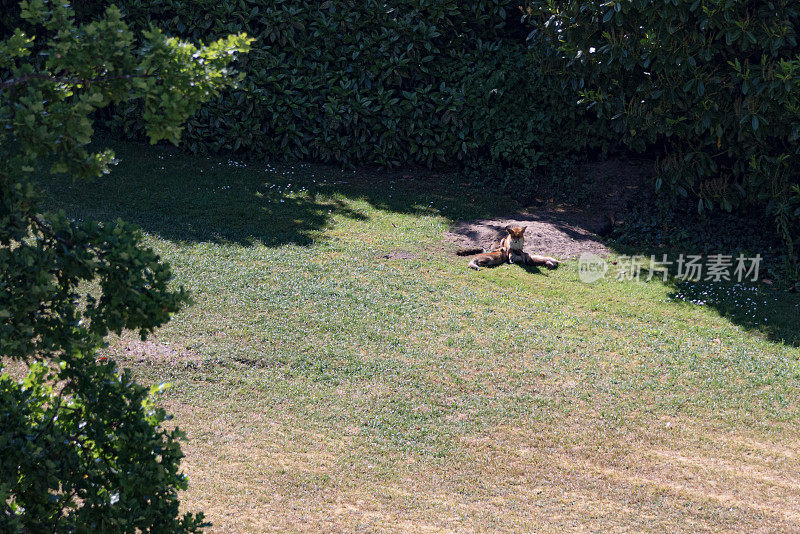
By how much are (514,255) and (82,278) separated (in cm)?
643

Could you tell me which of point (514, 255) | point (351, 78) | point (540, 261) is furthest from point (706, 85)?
point (351, 78)

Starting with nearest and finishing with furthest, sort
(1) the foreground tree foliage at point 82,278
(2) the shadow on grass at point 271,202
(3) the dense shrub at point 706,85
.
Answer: (1) the foreground tree foliage at point 82,278 < (2) the shadow on grass at point 271,202 < (3) the dense shrub at point 706,85

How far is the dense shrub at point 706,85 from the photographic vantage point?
846 cm

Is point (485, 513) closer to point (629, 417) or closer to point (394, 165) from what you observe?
point (629, 417)

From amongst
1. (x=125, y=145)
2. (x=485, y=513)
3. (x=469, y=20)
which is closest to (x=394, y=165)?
(x=469, y=20)

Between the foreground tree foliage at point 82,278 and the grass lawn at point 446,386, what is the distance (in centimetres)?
121

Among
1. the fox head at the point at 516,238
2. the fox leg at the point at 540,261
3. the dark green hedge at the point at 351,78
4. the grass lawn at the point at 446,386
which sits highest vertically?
the dark green hedge at the point at 351,78

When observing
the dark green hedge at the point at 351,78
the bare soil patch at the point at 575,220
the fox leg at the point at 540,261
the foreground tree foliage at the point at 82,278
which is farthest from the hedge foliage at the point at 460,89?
the foreground tree foliage at the point at 82,278

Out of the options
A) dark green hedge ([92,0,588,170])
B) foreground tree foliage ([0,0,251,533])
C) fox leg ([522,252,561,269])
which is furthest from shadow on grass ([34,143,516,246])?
foreground tree foliage ([0,0,251,533])

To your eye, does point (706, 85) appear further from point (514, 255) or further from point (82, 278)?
point (82, 278)

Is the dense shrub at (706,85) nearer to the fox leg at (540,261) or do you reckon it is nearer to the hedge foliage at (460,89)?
the hedge foliage at (460,89)

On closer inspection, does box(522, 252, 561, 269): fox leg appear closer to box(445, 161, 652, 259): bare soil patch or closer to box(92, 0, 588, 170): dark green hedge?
box(445, 161, 652, 259): bare soil patch

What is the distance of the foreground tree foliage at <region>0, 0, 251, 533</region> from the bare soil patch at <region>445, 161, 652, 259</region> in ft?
20.3

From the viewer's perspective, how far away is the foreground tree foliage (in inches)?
118
